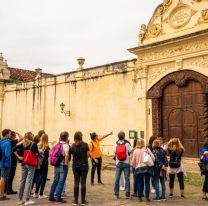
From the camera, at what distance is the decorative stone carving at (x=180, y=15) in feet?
44.3

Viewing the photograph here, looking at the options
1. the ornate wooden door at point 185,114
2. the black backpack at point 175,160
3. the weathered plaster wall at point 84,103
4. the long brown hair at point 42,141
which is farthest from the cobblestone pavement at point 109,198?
the weathered plaster wall at point 84,103

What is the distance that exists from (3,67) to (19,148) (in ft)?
64.3

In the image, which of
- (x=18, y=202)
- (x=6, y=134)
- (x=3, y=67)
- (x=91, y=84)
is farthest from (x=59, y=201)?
(x=3, y=67)

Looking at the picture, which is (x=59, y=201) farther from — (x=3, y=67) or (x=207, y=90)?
(x=3, y=67)

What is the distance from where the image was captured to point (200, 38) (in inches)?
503

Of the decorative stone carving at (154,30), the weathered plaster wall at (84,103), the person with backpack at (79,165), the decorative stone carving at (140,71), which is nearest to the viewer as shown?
the person with backpack at (79,165)

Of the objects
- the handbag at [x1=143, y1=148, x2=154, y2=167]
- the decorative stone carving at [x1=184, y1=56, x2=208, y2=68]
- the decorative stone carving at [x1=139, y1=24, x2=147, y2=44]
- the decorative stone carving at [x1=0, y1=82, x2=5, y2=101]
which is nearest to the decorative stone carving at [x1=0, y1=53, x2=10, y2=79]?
the decorative stone carving at [x1=0, y1=82, x2=5, y2=101]

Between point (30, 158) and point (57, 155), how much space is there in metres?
0.61

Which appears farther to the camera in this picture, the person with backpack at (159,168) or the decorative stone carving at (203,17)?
the decorative stone carving at (203,17)

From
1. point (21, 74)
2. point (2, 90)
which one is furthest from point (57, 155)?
point (21, 74)

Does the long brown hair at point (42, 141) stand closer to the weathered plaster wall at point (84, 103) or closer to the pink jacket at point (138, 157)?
the pink jacket at point (138, 157)

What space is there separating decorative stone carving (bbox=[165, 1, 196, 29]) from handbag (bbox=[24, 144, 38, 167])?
9542 millimetres

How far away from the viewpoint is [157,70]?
14430mm

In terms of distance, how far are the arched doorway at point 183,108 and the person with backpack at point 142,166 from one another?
5953 mm
